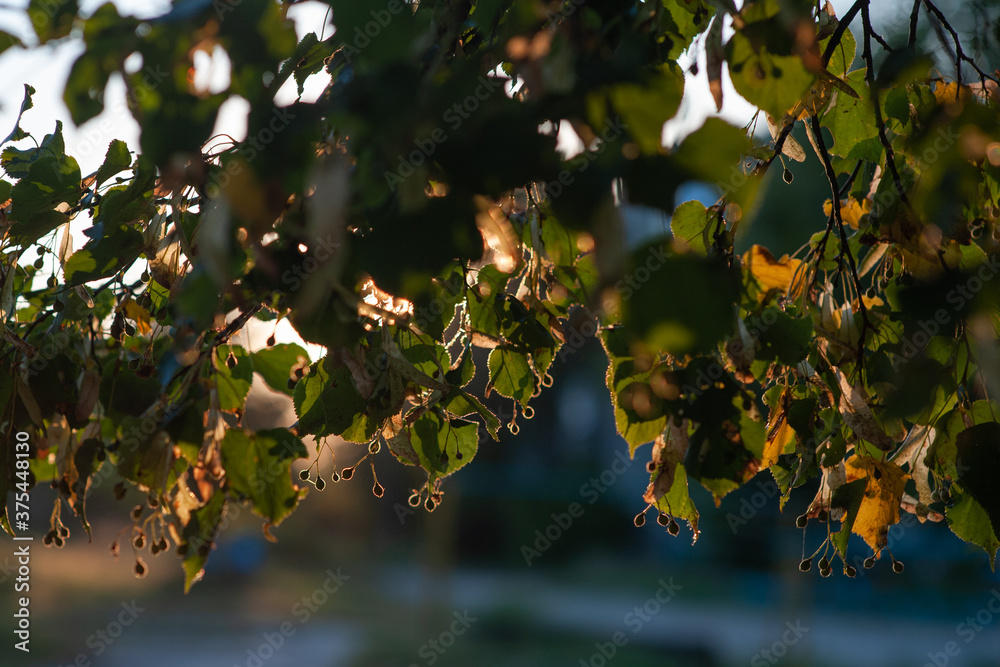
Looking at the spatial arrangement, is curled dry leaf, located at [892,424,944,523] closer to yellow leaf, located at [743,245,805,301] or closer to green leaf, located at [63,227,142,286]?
yellow leaf, located at [743,245,805,301]

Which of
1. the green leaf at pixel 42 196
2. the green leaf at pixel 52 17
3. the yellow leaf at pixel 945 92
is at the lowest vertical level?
the green leaf at pixel 42 196

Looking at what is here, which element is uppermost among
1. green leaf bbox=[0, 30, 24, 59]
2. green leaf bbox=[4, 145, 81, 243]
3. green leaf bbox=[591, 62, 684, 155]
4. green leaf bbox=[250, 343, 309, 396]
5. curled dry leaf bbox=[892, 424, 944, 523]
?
green leaf bbox=[0, 30, 24, 59]

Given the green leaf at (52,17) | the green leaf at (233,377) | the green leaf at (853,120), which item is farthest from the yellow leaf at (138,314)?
the green leaf at (853,120)

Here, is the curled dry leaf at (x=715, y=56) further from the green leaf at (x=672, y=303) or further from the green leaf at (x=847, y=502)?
the green leaf at (x=847, y=502)

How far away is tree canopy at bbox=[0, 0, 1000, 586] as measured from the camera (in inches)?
19.9

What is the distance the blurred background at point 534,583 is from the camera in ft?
24.6

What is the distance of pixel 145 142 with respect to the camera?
0.53 meters

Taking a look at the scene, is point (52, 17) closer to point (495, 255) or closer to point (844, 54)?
point (495, 255)

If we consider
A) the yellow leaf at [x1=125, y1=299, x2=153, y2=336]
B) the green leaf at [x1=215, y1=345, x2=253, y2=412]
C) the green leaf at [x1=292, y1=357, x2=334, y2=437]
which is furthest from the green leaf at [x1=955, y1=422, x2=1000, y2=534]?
the yellow leaf at [x1=125, y1=299, x2=153, y2=336]

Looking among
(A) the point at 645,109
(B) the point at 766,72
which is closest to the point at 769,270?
(B) the point at 766,72

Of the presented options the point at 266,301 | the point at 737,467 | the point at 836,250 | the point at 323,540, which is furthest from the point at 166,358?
the point at 323,540

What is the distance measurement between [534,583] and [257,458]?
40.3ft

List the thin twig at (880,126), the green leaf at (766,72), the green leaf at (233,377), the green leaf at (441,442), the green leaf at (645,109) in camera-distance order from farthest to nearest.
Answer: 1. the green leaf at (233,377)
2. the green leaf at (441,442)
3. the thin twig at (880,126)
4. the green leaf at (766,72)
5. the green leaf at (645,109)

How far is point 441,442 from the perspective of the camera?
3.66 ft
